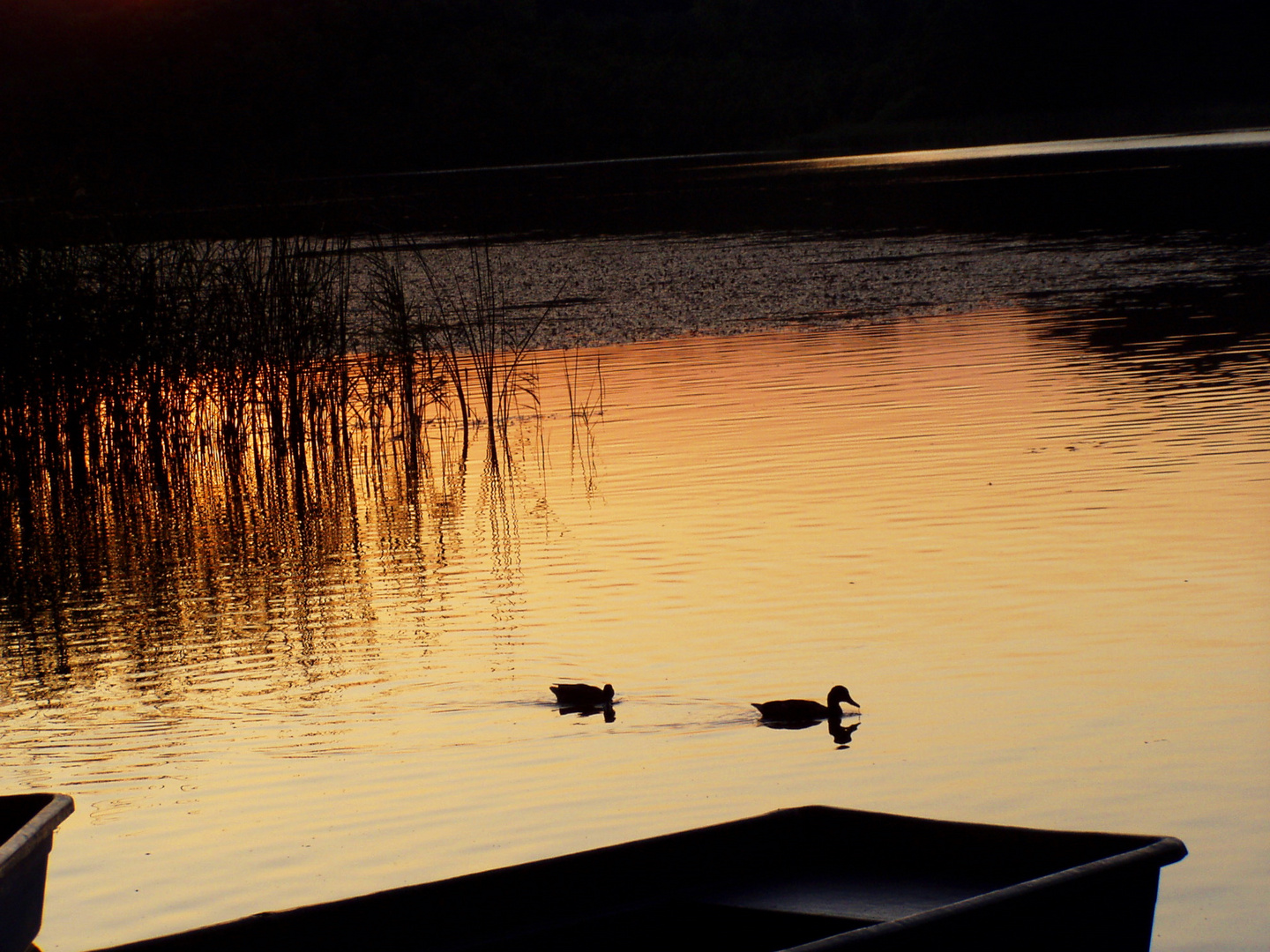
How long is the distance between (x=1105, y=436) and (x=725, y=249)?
1633 centimetres

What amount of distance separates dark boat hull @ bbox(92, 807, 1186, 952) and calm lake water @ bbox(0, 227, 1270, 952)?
0.74m

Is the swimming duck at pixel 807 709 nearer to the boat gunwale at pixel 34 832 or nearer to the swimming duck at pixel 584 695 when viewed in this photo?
the swimming duck at pixel 584 695

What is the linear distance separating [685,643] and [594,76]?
78.2m

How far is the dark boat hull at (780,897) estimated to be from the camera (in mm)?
3422

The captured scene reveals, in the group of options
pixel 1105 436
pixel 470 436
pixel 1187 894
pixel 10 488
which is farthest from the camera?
pixel 470 436

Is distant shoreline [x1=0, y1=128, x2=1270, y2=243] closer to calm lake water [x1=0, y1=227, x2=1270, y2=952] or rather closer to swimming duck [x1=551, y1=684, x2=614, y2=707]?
calm lake water [x1=0, y1=227, x2=1270, y2=952]

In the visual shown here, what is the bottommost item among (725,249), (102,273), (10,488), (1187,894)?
(1187,894)

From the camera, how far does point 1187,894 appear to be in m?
4.53

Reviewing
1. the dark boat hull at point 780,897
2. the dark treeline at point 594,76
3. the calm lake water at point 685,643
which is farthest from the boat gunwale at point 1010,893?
the dark treeline at point 594,76

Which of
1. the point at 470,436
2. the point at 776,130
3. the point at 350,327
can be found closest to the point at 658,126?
the point at 776,130

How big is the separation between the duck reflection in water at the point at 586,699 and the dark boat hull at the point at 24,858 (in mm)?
2573

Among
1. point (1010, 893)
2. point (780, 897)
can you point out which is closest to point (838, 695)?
point (780, 897)

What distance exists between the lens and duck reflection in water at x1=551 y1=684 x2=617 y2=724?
20.9 feet

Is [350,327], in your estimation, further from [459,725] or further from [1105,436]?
[459,725]
